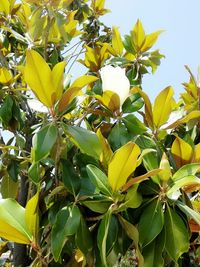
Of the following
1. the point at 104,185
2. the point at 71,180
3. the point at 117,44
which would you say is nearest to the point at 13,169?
the point at 71,180


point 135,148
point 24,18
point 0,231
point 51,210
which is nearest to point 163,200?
point 135,148

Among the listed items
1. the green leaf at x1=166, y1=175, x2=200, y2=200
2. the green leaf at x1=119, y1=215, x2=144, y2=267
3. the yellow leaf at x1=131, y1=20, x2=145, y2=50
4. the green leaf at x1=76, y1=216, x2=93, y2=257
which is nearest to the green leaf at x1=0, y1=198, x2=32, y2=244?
the green leaf at x1=76, y1=216, x2=93, y2=257

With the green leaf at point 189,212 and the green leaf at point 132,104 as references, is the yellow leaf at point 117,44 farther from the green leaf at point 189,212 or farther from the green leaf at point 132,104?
the green leaf at point 189,212

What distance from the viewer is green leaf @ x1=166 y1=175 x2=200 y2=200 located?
853 mm

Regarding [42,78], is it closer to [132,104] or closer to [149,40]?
[132,104]

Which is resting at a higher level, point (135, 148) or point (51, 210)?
point (135, 148)

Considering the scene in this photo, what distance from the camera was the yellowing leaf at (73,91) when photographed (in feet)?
2.98

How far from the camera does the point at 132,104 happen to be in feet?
3.62

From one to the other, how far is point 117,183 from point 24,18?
52.3 inches

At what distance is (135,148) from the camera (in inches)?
32.8

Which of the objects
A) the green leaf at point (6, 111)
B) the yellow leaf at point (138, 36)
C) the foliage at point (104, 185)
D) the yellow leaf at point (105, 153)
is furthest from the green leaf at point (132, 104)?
the yellow leaf at point (138, 36)

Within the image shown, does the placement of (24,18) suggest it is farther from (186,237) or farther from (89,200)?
(186,237)

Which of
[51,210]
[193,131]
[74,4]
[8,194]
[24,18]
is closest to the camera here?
[51,210]

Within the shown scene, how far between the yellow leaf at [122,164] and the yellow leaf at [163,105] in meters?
0.28
